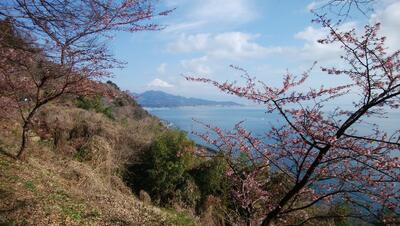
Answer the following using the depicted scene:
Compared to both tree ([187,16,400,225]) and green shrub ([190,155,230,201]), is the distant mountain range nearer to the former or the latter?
green shrub ([190,155,230,201])

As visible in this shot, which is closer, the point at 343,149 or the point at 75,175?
the point at 343,149

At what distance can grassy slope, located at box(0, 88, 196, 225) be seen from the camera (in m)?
6.08

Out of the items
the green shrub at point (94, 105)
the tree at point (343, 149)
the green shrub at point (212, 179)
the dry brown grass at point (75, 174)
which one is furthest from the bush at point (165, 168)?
the tree at point (343, 149)

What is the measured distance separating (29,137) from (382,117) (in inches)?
355

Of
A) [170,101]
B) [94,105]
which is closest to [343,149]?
[94,105]

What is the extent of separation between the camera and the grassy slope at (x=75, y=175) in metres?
6.08

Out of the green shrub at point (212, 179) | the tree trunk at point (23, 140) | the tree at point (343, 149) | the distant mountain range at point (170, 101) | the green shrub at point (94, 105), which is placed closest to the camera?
the tree at point (343, 149)

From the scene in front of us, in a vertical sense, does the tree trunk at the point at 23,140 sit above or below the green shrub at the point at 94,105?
below

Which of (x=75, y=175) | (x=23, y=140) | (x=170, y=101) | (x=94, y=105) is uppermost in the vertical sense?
(x=170, y=101)

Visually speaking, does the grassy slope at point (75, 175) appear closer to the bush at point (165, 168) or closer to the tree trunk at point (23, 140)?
the tree trunk at point (23, 140)

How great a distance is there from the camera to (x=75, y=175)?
Answer: 920 centimetres

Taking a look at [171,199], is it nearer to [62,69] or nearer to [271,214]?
[62,69]

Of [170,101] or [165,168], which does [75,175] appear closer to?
[165,168]

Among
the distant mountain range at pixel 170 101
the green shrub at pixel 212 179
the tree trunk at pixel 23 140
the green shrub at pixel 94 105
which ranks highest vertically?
the distant mountain range at pixel 170 101
